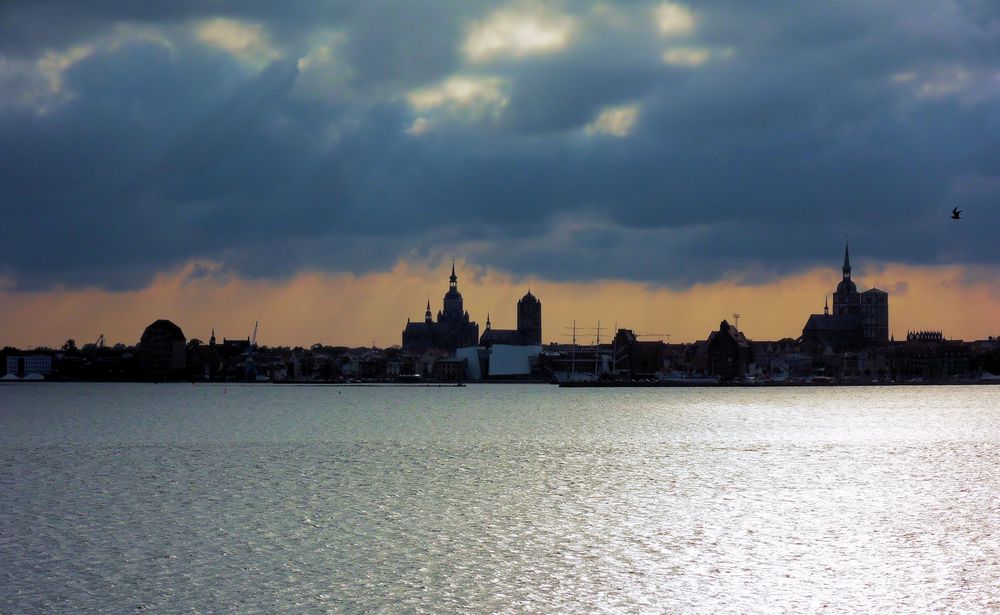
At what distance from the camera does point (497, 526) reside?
38.8 m

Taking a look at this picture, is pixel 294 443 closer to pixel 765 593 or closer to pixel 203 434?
pixel 203 434

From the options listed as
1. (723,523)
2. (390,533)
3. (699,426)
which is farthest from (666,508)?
(699,426)

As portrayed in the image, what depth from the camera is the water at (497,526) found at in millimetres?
27766

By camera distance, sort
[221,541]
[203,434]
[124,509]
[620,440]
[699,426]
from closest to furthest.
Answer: [221,541]
[124,509]
[620,440]
[203,434]
[699,426]

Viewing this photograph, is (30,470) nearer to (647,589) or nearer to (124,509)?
(124,509)

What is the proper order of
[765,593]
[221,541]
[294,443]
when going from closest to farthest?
1. [765,593]
2. [221,541]
3. [294,443]

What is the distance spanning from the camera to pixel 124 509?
43.0 m

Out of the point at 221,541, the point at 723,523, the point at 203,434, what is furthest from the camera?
the point at 203,434

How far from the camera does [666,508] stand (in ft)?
144

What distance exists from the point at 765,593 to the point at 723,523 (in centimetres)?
1226

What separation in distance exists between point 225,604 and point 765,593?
41.5ft

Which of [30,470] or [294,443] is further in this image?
[294,443]

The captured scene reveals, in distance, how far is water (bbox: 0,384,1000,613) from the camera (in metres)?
27.8

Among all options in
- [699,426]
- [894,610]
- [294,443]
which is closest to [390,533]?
[894,610]
